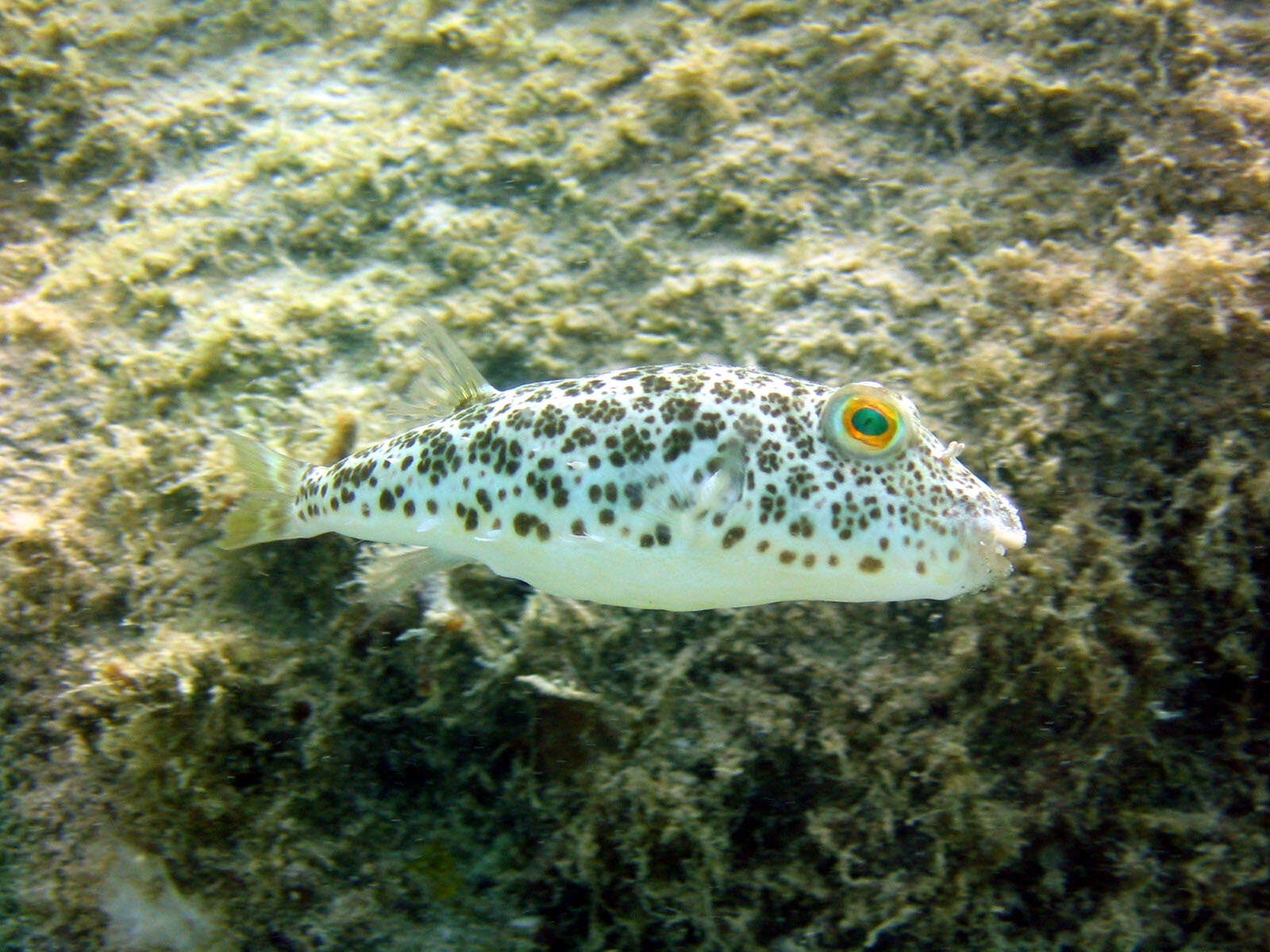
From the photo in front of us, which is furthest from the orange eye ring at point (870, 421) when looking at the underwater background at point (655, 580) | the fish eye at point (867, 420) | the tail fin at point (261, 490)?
the tail fin at point (261, 490)

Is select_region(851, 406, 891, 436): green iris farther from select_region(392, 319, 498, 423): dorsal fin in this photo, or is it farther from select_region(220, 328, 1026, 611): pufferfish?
select_region(392, 319, 498, 423): dorsal fin

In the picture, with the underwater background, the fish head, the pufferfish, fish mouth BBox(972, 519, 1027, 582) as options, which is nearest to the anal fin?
the pufferfish

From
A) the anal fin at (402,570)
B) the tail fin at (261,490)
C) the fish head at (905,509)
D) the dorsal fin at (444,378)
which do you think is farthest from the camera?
the tail fin at (261,490)

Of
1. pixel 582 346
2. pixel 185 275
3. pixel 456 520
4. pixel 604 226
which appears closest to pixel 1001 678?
pixel 456 520

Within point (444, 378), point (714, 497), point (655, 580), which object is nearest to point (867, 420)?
point (714, 497)

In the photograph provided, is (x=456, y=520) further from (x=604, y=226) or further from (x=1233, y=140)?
(x=1233, y=140)

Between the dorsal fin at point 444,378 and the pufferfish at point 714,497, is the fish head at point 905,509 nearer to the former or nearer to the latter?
the pufferfish at point 714,497

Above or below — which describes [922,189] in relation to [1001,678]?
above
